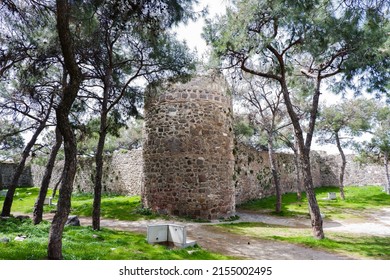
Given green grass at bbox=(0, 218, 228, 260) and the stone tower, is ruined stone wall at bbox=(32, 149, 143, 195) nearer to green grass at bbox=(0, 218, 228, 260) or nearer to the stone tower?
the stone tower

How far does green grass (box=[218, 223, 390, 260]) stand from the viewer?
271 inches

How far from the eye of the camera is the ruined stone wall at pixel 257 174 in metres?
16.7

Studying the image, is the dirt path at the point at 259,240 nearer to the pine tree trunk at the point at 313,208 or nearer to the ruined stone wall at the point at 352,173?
the pine tree trunk at the point at 313,208

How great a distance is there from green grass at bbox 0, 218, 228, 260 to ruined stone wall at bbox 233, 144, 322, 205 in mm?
8258

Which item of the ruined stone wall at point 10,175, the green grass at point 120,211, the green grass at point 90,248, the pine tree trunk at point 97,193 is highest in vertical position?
the ruined stone wall at point 10,175

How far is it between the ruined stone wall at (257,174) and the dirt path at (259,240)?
12.7 ft

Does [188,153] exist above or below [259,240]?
above

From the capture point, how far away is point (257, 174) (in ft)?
61.7

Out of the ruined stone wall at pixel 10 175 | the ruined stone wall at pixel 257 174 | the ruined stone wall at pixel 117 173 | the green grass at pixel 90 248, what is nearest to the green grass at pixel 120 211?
the ruined stone wall at pixel 117 173

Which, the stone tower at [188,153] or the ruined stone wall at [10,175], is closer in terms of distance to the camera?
the stone tower at [188,153]

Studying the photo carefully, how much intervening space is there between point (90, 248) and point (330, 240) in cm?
611

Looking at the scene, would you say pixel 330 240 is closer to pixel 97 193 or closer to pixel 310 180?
pixel 310 180

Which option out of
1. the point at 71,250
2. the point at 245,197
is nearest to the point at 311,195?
the point at 71,250

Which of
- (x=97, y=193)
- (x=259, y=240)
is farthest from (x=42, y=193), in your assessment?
(x=259, y=240)
